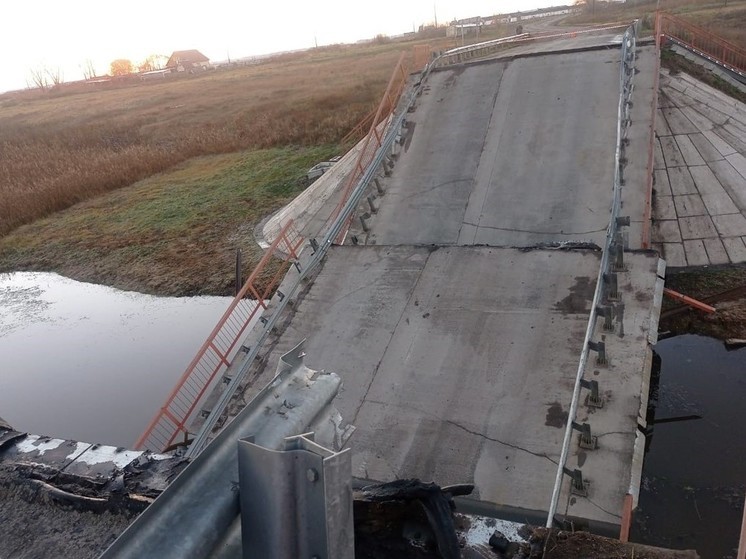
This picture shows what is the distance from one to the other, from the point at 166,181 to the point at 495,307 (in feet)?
75.4

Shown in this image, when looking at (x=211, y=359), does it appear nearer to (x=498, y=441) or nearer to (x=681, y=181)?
(x=498, y=441)

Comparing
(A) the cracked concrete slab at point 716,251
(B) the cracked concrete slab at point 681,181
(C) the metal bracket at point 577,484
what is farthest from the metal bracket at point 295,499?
Answer: (B) the cracked concrete slab at point 681,181

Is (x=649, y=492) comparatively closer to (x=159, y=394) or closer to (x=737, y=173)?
(x=737, y=173)

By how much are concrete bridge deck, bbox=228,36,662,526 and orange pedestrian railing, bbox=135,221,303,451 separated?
3.91 ft

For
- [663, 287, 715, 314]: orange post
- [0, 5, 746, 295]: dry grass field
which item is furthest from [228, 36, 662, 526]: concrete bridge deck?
[0, 5, 746, 295]: dry grass field

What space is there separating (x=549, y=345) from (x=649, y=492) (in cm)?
244

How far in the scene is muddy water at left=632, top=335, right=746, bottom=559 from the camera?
22.4 ft

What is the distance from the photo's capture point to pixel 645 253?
7.93m

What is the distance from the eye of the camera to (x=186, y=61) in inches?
4567

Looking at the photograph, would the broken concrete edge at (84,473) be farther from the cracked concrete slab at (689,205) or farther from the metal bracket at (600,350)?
the cracked concrete slab at (689,205)

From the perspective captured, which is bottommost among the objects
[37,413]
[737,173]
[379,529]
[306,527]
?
[37,413]

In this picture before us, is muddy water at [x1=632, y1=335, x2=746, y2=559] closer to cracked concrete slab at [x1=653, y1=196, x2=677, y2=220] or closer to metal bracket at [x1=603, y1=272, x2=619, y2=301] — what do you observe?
metal bracket at [x1=603, y1=272, x2=619, y2=301]

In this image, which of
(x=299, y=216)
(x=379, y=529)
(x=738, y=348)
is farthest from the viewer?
(x=299, y=216)

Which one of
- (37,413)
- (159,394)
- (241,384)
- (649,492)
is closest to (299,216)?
(159,394)
